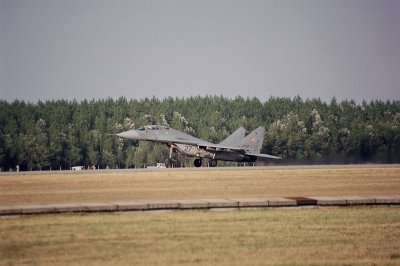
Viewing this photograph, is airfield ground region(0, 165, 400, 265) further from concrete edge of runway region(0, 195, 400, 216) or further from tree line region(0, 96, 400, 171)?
tree line region(0, 96, 400, 171)

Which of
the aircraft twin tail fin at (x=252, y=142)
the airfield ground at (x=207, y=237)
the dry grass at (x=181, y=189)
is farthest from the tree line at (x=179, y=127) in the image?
the airfield ground at (x=207, y=237)

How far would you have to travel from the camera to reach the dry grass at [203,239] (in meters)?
14.8

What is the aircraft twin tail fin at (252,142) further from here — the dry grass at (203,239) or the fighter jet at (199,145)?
the dry grass at (203,239)

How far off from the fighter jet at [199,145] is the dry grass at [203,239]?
1584 inches

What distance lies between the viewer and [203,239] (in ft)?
54.7

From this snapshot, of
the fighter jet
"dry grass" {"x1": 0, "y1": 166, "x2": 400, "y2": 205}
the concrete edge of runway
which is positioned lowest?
the concrete edge of runway

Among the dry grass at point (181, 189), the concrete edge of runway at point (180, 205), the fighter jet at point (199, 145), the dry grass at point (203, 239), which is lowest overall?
the dry grass at point (203, 239)

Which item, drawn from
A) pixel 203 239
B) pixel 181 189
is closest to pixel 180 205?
pixel 203 239

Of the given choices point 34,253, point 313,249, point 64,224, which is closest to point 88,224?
point 64,224

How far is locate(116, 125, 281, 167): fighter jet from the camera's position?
6106cm

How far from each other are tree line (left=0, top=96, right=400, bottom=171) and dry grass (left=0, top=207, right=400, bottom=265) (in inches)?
1888

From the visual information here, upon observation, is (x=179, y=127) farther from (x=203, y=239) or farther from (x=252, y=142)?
(x=203, y=239)

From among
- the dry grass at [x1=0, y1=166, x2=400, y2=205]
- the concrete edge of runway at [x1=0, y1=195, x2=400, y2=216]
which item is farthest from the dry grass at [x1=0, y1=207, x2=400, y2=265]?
the dry grass at [x1=0, y1=166, x2=400, y2=205]

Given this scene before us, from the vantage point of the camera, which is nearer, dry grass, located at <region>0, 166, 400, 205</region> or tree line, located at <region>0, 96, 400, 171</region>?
dry grass, located at <region>0, 166, 400, 205</region>
